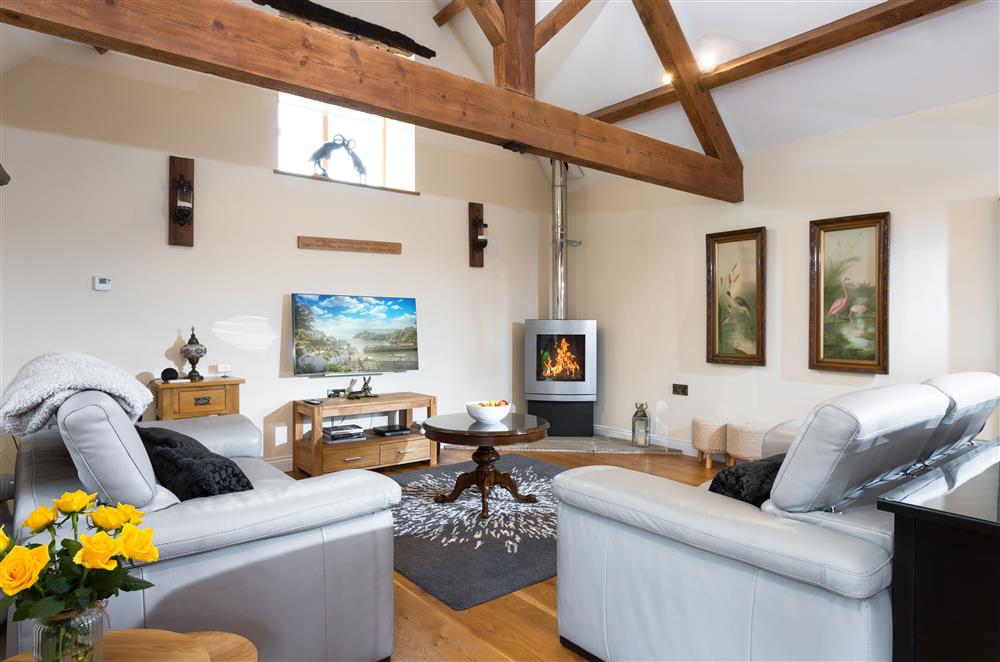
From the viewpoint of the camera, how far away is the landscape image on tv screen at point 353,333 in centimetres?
500

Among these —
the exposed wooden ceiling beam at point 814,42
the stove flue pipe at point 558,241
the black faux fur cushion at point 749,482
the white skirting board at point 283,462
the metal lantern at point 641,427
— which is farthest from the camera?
the stove flue pipe at point 558,241

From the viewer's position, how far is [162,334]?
4.43 m

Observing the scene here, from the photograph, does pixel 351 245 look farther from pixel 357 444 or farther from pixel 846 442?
pixel 846 442

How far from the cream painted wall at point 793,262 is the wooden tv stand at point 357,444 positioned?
211 centimetres

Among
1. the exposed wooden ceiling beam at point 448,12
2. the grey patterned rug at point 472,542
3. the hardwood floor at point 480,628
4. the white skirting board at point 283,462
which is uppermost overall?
the exposed wooden ceiling beam at point 448,12

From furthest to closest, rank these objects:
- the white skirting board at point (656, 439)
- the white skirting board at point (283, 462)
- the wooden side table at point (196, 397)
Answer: the white skirting board at point (656, 439), the white skirting board at point (283, 462), the wooden side table at point (196, 397)

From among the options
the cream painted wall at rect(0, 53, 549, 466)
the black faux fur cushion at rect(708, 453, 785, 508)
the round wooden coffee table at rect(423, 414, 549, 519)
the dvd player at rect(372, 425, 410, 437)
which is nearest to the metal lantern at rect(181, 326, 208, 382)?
the cream painted wall at rect(0, 53, 549, 466)

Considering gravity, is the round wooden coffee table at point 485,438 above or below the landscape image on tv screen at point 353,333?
below

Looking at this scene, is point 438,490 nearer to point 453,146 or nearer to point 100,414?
point 100,414

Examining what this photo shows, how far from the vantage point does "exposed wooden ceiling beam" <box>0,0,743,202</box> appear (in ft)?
7.62

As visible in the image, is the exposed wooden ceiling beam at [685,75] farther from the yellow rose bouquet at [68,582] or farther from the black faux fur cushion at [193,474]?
the yellow rose bouquet at [68,582]

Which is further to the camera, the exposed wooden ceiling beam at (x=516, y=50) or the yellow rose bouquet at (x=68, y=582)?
the exposed wooden ceiling beam at (x=516, y=50)

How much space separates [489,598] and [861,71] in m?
4.09

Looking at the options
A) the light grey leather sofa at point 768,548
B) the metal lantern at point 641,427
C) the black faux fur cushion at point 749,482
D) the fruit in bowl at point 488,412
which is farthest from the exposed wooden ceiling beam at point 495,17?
the metal lantern at point 641,427
